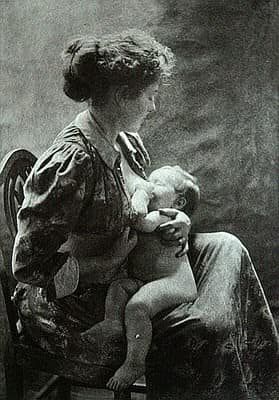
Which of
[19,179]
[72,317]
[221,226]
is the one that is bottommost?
[72,317]

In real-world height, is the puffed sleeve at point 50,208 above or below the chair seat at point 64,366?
above

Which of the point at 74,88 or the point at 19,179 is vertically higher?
the point at 74,88

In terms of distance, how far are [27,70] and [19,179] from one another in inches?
12.6

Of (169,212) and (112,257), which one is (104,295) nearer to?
(112,257)

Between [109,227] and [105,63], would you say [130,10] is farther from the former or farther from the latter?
[109,227]

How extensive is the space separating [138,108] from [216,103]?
0.22m

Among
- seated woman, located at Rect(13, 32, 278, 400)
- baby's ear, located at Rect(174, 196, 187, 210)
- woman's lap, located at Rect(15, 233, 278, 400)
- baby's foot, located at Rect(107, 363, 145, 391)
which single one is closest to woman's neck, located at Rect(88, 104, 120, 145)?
seated woman, located at Rect(13, 32, 278, 400)

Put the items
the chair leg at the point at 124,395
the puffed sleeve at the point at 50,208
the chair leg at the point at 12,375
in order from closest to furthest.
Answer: the puffed sleeve at the point at 50,208 < the chair leg at the point at 124,395 < the chair leg at the point at 12,375

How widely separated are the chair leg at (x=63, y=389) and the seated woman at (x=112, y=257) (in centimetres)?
10

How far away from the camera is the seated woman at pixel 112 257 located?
2162 millimetres

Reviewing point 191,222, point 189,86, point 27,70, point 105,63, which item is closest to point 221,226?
point 191,222

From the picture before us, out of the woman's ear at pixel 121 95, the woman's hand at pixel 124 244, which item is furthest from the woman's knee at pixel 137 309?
the woman's ear at pixel 121 95

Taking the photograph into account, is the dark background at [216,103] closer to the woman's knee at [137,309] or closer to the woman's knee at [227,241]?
the woman's knee at [227,241]

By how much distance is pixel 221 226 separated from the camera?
226cm
